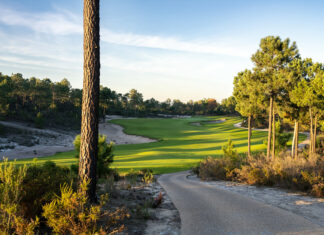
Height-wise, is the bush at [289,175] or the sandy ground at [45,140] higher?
the bush at [289,175]

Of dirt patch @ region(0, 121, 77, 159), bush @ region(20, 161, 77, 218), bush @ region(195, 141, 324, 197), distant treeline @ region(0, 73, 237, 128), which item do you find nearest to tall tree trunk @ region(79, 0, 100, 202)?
bush @ region(20, 161, 77, 218)

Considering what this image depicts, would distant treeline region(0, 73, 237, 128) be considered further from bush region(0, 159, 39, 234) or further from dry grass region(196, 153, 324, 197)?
bush region(0, 159, 39, 234)

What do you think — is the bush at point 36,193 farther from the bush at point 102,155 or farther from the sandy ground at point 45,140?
the sandy ground at point 45,140

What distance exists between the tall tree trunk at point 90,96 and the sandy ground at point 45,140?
30.2 meters

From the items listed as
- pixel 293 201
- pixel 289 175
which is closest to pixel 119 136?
pixel 289 175

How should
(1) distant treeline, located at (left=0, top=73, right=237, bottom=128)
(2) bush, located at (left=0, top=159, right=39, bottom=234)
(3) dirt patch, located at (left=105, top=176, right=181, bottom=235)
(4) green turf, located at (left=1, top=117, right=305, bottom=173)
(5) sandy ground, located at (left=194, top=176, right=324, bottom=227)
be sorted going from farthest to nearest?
(1) distant treeline, located at (left=0, top=73, right=237, bottom=128)
(4) green turf, located at (left=1, top=117, right=305, bottom=173)
(5) sandy ground, located at (left=194, top=176, right=324, bottom=227)
(3) dirt patch, located at (left=105, top=176, right=181, bottom=235)
(2) bush, located at (left=0, top=159, right=39, bottom=234)

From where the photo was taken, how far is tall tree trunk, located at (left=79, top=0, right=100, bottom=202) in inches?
230

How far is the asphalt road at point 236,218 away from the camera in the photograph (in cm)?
453

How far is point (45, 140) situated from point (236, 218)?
155 feet

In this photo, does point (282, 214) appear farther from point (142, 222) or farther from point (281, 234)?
point (142, 222)

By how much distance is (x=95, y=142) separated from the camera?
5.98m

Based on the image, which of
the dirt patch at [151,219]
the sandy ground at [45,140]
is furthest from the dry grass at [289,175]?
the sandy ground at [45,140]

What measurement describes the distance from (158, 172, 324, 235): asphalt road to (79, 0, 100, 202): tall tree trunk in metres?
2.67

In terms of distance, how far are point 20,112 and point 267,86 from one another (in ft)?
198
